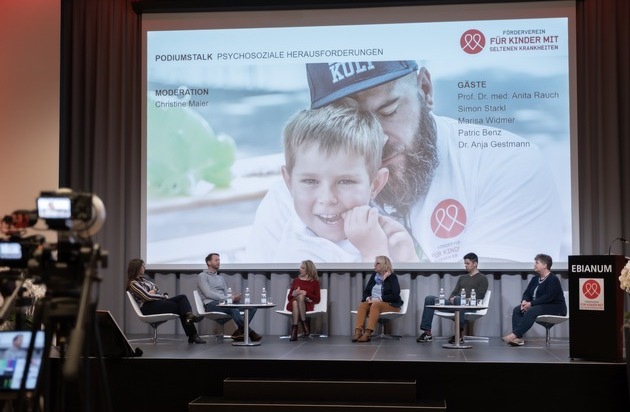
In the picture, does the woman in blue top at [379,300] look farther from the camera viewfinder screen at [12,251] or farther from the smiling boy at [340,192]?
the camera viewfinder screen at [12,251]

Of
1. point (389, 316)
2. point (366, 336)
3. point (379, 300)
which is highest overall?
point (379, 300)

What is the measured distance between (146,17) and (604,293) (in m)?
6.18

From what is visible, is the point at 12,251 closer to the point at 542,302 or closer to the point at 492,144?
the point at 542,302

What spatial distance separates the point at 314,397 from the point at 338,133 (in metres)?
3.85

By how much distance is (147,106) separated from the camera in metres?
10.0

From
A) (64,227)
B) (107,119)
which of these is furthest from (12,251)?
(107,119)

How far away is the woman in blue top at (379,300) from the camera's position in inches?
346

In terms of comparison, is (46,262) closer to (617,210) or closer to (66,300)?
(66,300)

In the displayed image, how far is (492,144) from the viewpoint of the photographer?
9492 millimetres

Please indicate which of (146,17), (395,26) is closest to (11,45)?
(146,17)

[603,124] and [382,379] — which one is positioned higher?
[603,124]

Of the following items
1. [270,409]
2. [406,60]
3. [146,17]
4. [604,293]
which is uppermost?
[146,17]

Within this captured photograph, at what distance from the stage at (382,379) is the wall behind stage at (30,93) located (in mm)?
3588

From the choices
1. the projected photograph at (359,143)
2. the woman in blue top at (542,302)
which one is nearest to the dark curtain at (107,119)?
the projected photograph at (359,143)
